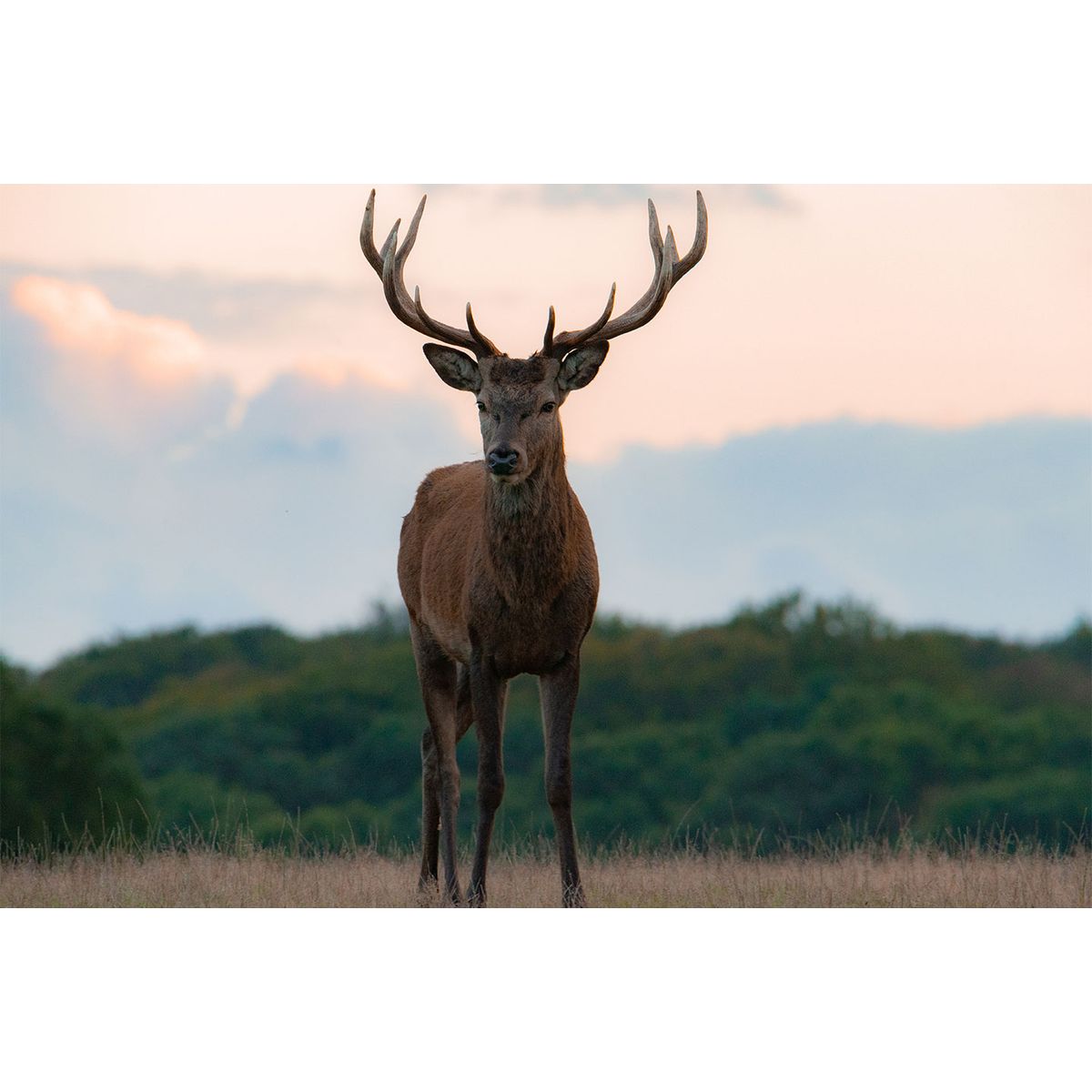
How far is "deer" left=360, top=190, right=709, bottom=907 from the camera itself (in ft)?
29.0

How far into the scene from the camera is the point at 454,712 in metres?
10.6

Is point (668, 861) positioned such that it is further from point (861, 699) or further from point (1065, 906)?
point (861, 699)

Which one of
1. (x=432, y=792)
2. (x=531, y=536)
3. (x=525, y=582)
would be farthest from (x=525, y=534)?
(x=432, y=792)

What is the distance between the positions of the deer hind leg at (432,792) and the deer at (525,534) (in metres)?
0.61

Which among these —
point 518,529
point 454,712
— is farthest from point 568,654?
point 454,712

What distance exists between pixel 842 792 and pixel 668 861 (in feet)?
97.5

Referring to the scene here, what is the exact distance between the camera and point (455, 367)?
9.19 m

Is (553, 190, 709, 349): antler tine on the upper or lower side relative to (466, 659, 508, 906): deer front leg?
upper

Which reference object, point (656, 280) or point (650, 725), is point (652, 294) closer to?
point (656, 280)

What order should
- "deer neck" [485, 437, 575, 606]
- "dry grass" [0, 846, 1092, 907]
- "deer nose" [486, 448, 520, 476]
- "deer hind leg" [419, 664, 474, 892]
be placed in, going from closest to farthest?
"deer nose" [486, 448, 520, 476] < "deer neck" [485, 437, 575, 606] < "dry grass" [0, 846, 1092, 907] < "deer hind leg" [419, 664, 474, 892]

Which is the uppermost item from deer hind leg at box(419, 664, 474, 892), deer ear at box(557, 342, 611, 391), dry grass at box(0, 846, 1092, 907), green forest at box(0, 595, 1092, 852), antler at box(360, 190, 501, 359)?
antler at box(360, 190, 501, 359)

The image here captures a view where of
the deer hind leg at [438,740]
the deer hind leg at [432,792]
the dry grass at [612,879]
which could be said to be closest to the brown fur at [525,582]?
the deer hind leg at [438,740]

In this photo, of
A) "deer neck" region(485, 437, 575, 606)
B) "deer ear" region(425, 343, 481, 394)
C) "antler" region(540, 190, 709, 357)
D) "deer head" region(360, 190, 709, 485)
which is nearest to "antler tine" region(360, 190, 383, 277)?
"deer head" region(360, 190, 709, 485)

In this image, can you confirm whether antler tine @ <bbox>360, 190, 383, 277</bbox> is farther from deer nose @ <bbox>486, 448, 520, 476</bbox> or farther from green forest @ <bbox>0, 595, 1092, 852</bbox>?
green forest @ <bbox>0, 595, 1092, 852</bbox>
